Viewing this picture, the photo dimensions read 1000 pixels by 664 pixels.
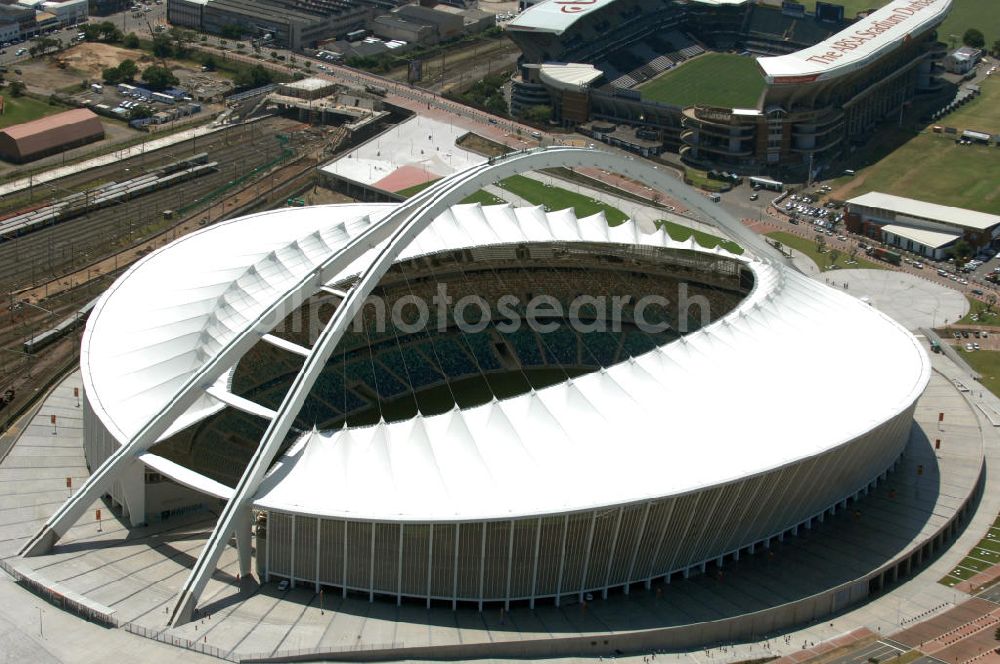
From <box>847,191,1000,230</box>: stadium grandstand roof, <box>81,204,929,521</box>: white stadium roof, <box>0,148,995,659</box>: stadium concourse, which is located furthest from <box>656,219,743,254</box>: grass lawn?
<box>0,148,995,659</box>: stadium concourse

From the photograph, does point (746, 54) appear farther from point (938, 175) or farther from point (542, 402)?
point (542, 402)

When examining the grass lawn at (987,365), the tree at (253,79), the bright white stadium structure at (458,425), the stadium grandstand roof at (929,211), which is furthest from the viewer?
the tree at (253,79)

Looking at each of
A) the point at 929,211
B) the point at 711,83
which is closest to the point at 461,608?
the point at 929,211

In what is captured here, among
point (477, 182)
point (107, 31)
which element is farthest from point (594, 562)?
point (107, 31)

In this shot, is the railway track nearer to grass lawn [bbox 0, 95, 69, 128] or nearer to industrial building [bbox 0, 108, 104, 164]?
industrial building [bbox 0, 108, 104, 164]

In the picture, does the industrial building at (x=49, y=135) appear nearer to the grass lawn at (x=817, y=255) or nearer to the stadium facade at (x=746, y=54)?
the stadium facade at (x=746, y=54)

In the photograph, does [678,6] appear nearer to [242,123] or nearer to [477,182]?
[242,123]

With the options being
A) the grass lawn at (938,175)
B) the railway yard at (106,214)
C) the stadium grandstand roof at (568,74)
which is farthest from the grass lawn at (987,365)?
the railway yard at (106,214)

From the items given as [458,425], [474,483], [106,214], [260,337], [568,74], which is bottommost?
[106,214]
